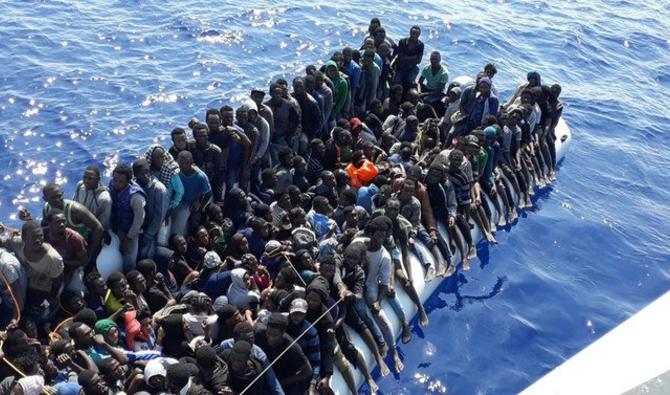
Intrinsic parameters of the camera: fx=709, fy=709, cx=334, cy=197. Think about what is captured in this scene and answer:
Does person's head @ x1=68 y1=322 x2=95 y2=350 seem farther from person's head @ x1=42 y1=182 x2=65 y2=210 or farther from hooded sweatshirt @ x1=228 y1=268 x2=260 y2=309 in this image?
hooded sweatshirt @ x1=228 y1=268 x2=260 y2=309

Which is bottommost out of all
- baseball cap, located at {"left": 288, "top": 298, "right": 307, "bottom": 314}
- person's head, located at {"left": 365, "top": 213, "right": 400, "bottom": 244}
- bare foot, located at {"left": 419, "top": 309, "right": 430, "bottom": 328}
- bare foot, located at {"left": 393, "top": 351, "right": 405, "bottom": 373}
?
bare foot, located at {"left": 393, "top": 351, "right": 405, "bottom": 373}

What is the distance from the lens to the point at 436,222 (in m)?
12.5

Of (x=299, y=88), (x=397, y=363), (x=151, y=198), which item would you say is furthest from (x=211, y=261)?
(x=299, y=88)

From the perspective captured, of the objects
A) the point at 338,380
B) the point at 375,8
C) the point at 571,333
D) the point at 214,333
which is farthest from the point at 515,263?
the point at 375,8

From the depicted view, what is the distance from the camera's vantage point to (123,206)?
9.52 meters

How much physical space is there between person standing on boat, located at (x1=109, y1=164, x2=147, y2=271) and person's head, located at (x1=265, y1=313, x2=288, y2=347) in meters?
2.71

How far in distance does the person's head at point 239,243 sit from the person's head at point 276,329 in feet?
6.96

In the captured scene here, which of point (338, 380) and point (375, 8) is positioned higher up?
point (375, 8)

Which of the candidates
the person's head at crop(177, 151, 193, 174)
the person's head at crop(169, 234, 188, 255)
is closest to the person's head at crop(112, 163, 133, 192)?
the person's head at crop(177, 151, 193, 174)

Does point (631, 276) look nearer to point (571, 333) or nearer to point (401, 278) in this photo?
point (571, 333)

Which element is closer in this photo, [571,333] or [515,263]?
[571,333]

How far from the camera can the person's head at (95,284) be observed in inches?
351

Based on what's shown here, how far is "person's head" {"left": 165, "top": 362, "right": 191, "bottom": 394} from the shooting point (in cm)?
734

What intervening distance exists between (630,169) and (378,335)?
11425mm
